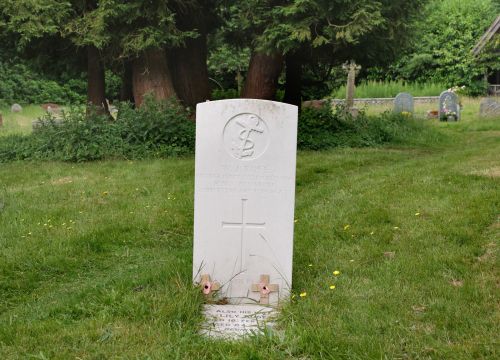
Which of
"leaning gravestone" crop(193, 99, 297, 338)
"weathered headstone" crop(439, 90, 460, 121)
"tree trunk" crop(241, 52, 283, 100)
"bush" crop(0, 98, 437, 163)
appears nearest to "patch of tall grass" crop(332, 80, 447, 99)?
"weathered headstone" crop(439, 90, 460, 121)

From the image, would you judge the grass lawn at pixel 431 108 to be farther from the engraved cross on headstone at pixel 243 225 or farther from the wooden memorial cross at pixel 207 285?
the wooden memorial cross at pixel 207 285

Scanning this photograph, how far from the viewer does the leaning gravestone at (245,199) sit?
4348 mm

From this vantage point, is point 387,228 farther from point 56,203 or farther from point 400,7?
point 400,7

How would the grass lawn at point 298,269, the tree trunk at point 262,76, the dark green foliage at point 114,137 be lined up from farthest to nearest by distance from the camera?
1. the tree trunk at point 262,76
2. the dark green foliage at point 114,137
3. the grass lawn at point 298,269

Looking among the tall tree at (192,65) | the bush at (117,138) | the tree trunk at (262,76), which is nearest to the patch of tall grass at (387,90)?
the tall tree at (192,65)

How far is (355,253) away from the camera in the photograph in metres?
5.07

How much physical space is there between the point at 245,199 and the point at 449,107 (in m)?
18.6

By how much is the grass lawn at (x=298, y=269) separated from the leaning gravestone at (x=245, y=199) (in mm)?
256

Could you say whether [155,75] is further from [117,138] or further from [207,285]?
[207,285]

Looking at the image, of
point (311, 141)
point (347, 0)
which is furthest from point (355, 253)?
point (311, 141)

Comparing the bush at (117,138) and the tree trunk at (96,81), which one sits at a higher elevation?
the tree trunk at (96,81)

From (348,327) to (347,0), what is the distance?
24.8ft

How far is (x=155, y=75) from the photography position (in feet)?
40.2

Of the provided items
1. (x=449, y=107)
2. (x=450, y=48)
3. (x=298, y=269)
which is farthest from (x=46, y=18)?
(x=450, y=48)
